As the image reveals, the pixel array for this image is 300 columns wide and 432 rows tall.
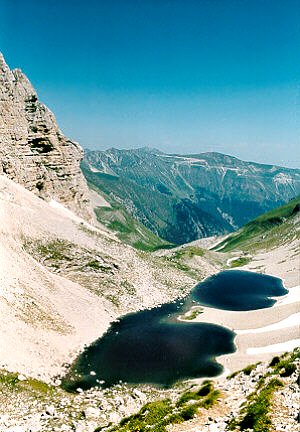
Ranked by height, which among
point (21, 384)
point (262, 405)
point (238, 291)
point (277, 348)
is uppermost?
point (262, 405)

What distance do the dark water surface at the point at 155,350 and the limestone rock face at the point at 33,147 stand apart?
182 ft

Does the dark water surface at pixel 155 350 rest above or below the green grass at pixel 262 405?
below

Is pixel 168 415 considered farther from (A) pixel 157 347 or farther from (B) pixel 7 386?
(A) pixel 157 347

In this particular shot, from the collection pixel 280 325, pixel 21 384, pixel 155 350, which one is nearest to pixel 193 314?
pixel 280 325

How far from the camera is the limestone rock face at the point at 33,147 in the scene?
89.2 metres

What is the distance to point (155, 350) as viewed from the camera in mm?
53094

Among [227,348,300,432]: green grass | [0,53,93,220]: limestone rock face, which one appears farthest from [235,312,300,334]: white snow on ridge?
[0,53,93,220]: limestone rock face

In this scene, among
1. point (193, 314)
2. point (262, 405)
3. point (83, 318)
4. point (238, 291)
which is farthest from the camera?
point (238, 291)

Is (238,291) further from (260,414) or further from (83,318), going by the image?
(260,414)

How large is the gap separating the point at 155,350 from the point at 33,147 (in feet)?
255

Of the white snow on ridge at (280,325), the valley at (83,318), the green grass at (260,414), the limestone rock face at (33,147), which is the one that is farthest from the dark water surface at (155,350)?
the limestone rock face at (33,147)

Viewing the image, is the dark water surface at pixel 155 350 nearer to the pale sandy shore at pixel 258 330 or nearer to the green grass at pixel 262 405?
the pale sandy shore at pixel 258 330

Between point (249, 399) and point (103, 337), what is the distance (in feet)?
119

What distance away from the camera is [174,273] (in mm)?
94812
